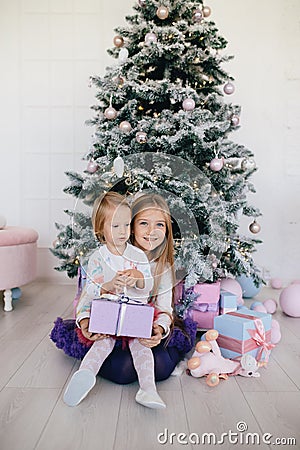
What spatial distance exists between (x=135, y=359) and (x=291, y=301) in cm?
119

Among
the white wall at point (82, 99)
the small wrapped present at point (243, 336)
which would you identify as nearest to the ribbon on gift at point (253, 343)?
the small wrapped present at point (243, 336)

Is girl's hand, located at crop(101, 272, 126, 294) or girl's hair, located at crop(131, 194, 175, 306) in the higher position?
girl's hair, located at crop(131, 194, 175, 306)

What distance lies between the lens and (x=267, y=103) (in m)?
3.12

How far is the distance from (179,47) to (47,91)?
4.61ft

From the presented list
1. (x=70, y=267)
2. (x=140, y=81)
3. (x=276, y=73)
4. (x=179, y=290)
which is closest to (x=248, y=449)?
(x=179, y=290)

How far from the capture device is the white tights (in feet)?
4.66

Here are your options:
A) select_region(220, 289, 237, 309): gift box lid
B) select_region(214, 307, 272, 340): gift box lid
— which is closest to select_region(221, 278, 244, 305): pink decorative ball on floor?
select_region(220, 289, 237, 309): gift box lid

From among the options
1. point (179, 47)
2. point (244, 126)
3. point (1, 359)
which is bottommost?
point (1, 359)

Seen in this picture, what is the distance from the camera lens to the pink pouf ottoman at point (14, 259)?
237 cm

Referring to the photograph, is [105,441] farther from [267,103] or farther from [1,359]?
[267,103]

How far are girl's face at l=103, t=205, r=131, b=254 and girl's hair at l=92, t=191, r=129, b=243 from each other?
0.03 meters

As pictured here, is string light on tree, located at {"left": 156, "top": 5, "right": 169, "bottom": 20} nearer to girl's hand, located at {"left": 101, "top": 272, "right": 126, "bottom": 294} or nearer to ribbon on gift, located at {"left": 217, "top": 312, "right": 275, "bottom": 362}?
girl's hand, located at {"left": 101, "top": 272, "right": 126, "bottom": 294}

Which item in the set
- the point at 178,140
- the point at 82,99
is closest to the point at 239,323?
the point at 178,140

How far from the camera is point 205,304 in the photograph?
2.00 meters
